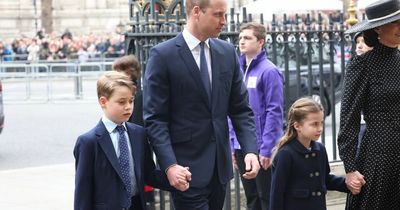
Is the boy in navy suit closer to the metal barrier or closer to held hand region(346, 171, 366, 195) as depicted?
held hand region(346, 171, 366, 195)

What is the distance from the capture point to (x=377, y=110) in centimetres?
600

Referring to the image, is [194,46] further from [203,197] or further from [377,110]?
[377,110]

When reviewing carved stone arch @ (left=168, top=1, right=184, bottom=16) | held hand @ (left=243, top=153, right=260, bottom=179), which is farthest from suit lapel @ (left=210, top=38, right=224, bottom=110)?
carved stone arch @ (left=168, top=1, right=184, bottom=16)

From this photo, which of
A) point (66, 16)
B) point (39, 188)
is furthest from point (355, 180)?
point (66, 16)

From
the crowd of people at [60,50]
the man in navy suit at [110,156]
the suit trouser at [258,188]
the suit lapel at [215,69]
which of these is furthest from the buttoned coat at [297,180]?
the crowd of people at [60,50]

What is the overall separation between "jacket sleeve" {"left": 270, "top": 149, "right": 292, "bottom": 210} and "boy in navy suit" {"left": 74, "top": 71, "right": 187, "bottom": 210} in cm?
91

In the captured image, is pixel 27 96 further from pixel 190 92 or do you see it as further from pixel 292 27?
pixel 190 92

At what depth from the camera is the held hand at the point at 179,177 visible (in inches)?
225

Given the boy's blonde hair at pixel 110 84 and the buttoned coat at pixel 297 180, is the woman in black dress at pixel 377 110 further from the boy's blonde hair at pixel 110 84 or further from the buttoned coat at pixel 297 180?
the boy's blonde hair at pixel 110 84

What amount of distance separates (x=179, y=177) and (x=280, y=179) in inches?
36.4

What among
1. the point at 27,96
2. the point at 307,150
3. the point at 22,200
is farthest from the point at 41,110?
the point at 307,150

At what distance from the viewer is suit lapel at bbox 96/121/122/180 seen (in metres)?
5.73

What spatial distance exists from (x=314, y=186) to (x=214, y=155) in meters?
0.78

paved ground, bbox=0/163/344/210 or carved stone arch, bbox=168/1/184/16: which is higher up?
carved stone arch, bbox=168/1/184/16
